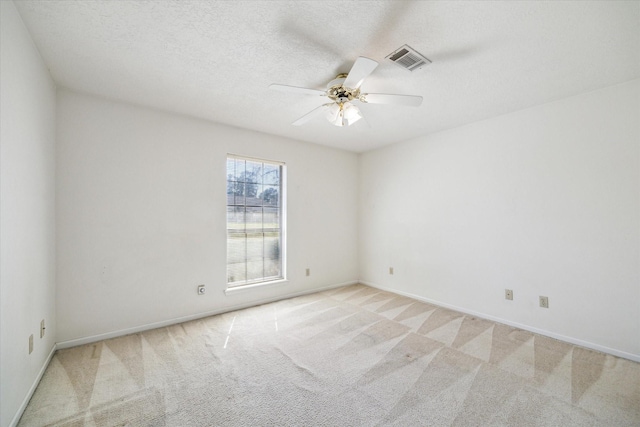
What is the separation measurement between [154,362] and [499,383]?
2.84 metres

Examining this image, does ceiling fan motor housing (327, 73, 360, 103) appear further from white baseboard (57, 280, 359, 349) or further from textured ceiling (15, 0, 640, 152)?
white baseboard (57, 280, 359, 349)

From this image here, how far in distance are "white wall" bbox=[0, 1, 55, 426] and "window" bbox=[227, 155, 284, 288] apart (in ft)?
5.81

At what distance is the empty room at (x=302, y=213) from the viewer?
1684 millimetres

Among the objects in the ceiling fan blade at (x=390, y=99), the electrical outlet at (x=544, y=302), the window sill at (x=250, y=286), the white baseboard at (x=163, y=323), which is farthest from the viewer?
the window sill at (x=250, y=286)

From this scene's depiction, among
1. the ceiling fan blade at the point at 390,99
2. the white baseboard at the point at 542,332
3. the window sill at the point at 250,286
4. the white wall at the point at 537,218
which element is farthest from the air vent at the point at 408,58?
the window sill at the point at 250,286

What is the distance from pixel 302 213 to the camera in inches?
169

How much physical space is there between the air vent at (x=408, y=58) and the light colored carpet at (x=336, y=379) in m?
2.46

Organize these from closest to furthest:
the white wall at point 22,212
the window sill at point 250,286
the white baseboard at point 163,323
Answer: the white wall at point 22,212, the white baseboard at point 163,323, the window sill at point 250,286

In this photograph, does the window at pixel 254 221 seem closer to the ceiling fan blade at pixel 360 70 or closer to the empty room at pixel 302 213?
the empty room at pixel 302 213

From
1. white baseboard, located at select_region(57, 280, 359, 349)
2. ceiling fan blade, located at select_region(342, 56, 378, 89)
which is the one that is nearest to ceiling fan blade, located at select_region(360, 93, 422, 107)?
ceiling fan blade, located at select_region(342, 56, 378, 89)

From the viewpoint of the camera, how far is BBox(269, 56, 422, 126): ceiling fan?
181 centimetres

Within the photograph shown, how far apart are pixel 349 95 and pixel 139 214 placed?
2575mm

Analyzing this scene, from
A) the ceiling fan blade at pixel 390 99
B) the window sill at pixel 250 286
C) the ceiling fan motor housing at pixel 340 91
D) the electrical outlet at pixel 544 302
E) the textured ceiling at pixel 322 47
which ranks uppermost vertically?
the textured ceiling at pixel 322 47

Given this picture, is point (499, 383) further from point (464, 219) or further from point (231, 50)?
point (231, 50)
